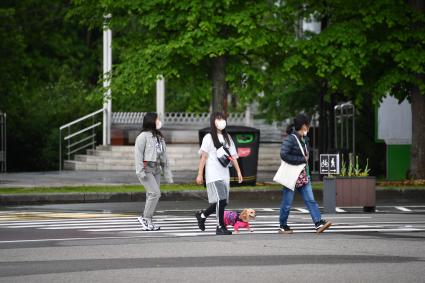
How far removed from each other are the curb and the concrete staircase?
11.3 m

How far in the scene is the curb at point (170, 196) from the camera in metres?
25.7

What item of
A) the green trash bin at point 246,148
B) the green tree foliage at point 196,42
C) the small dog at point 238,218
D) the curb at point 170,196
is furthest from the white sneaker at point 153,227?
the green tree foliage at point 196,42

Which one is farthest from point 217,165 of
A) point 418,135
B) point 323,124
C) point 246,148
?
point 323,124

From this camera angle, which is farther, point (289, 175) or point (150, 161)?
point (150, 161)

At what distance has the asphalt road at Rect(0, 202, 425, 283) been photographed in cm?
1251

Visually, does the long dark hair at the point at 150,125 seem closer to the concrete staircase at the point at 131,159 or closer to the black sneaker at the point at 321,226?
the black sneaker at the point at 321,226

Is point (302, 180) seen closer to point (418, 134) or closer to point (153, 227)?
point (153, 227)

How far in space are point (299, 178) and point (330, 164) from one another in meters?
4.12

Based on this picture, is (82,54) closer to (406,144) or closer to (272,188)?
(406,144)

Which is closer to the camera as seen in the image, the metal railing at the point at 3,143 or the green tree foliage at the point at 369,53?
the green tree foliage at the point at 369,53

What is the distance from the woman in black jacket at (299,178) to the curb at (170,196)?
8185 mm

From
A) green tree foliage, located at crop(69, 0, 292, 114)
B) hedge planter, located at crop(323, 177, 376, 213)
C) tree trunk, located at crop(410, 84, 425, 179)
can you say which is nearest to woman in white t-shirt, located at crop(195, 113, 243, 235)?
hedge planter, located at crop(323, 177, 376, 213)

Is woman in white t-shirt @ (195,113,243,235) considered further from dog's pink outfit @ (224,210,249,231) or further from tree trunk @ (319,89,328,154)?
tree trunk @ (319,89,328,154)

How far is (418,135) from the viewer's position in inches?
1170
